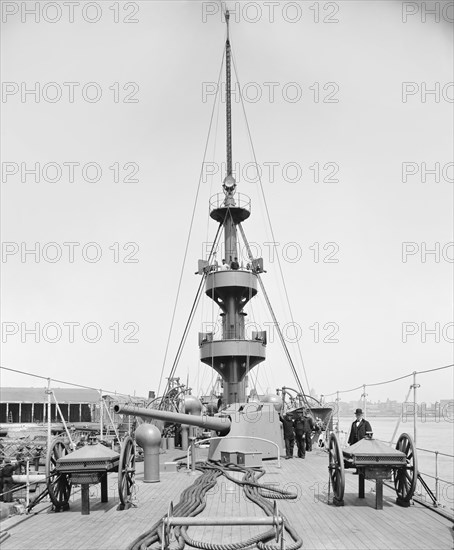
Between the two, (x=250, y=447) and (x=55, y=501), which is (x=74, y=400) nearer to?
(x=250, y=447)

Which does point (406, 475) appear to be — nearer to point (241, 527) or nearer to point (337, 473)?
point (337, 473)

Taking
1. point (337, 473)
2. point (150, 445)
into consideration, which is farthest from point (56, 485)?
point (337, 473)

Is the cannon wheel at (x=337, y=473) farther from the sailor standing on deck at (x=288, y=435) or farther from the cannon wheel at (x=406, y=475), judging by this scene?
the sailor standing on deck at (x=288, y=435)

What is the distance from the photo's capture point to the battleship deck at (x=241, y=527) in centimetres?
664

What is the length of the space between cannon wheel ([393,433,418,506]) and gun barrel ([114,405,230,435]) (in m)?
4.51

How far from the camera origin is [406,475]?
345 inches

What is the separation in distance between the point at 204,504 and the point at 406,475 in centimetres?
343

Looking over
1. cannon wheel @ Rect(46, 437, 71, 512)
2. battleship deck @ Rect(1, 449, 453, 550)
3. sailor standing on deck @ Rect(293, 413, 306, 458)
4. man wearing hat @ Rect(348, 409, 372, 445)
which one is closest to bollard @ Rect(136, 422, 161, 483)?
battleship deck @ Rect(1, 449, 453, 550)

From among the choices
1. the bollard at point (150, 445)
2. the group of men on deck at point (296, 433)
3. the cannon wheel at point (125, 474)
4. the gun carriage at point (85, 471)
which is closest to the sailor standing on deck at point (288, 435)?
the group of men on deck at point (296, 433)

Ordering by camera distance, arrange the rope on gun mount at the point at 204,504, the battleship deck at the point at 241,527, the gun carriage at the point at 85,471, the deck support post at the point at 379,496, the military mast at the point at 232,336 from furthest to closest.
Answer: the military mast at the point at 232,336 → the deck support post at the point at 379,496 → the gun carriage at the point at 85,471 → the battleship deck at the point at 241,527 → the rope on gun mount at the point at 204,504

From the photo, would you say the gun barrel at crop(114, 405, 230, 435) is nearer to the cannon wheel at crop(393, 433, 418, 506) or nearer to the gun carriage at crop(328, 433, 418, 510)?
the gun carriage at crop(328, 433, 418, 510)

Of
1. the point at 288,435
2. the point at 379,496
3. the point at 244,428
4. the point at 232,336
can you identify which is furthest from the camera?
the point at 232,336

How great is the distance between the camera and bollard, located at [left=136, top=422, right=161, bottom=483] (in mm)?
10594

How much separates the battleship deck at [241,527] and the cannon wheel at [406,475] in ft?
0.61
